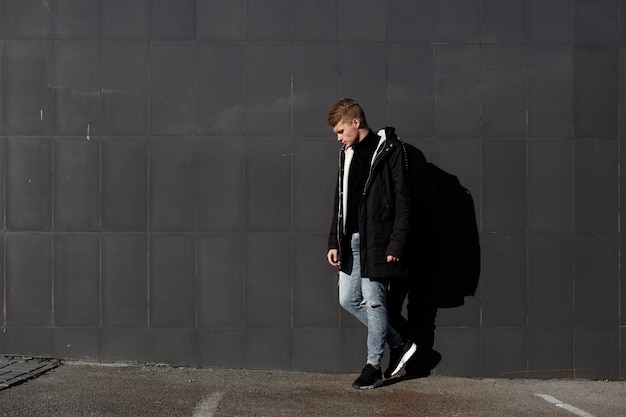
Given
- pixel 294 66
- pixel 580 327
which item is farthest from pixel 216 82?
pixel 580 327

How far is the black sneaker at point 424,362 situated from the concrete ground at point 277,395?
0.28 ft

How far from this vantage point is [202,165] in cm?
670

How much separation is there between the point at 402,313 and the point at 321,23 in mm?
2463

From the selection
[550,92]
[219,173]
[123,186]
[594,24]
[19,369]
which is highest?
[594,24]

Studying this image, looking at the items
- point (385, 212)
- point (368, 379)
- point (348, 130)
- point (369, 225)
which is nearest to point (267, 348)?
point (368, 379)

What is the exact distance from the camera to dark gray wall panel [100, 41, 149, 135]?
21.9 ft

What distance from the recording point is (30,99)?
669cm

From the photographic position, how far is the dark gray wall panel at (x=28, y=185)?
6680 millimetres

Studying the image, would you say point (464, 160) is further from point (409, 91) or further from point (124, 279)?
point (124, 279)

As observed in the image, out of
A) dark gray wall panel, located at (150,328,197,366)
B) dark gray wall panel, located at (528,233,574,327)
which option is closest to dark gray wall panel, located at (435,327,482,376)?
dark gray wall panel, located at (528,233,574,327)

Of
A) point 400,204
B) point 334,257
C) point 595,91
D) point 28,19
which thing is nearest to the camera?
point 400,204

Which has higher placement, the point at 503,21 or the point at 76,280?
the point at 503,21

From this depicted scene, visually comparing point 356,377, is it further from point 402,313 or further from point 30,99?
point 30,99

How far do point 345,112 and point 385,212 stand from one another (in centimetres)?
81
